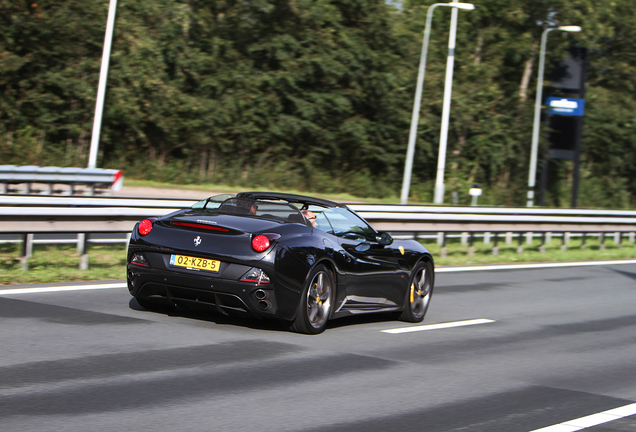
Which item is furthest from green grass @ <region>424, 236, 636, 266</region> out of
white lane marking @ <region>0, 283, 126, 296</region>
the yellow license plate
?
the yellow license plate

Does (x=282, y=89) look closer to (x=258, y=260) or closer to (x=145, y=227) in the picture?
(x=145, y=227)

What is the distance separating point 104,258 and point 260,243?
20.0ft

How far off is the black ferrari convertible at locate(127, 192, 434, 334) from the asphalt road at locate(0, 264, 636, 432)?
11.1 inches

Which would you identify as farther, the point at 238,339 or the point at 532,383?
the point at 238,339

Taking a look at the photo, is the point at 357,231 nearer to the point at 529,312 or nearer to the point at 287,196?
the point at 287,196

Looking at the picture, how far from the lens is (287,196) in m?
8.35

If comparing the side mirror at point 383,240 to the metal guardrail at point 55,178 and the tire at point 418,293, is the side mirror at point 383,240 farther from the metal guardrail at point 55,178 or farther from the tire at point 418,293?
the metal guardrail at point 55,178

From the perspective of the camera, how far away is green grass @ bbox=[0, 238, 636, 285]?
10195mm

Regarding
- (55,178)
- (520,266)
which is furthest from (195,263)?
(55,178)

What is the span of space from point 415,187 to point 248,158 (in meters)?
8.67

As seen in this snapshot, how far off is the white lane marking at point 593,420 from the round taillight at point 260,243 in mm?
2884

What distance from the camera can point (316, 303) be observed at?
7703 mm

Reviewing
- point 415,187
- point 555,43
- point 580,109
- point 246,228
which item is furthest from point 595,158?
point 246,228

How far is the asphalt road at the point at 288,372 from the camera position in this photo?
4.86 meters
